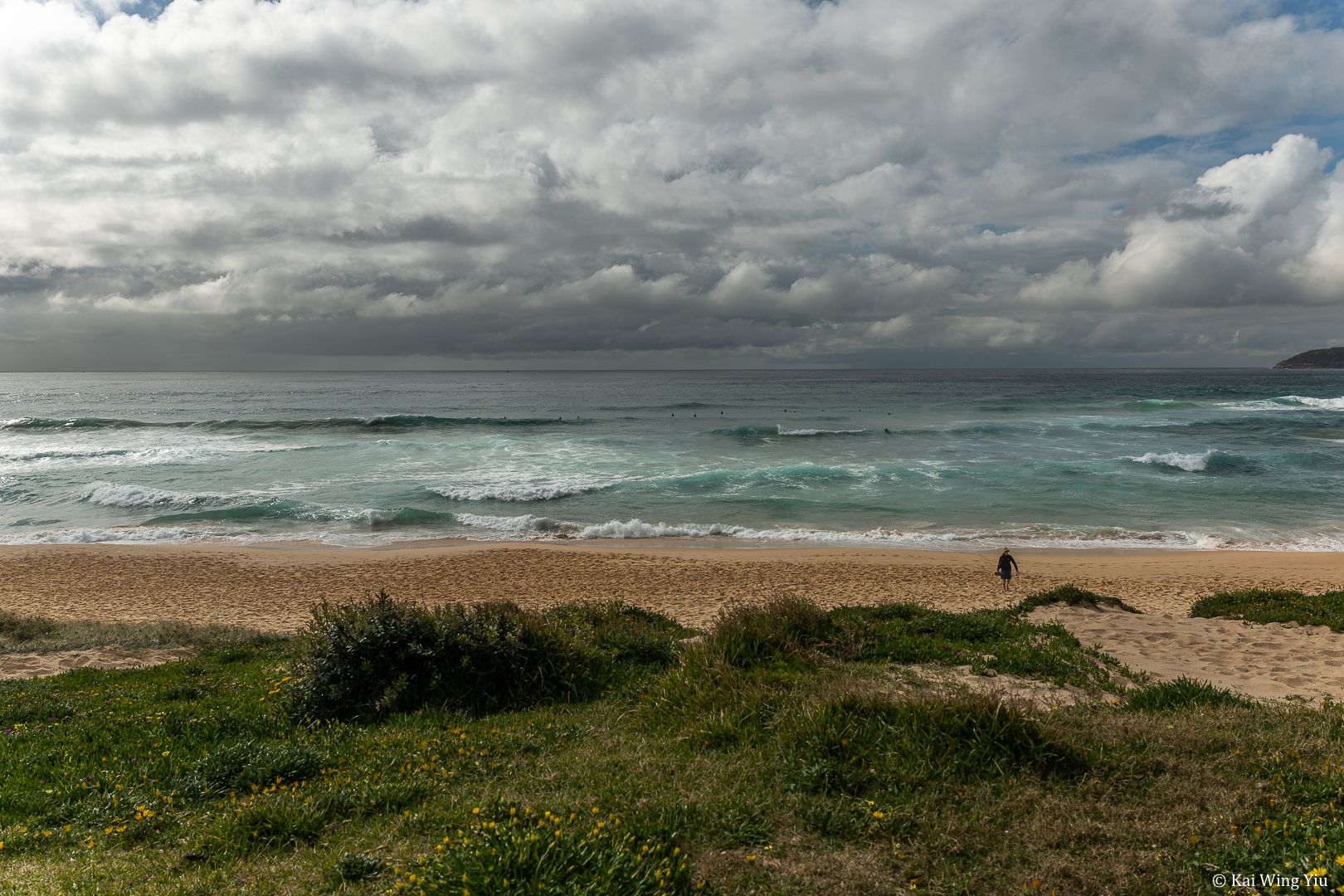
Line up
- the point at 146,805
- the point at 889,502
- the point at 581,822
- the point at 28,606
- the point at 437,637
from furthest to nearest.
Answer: the point at 889,502
the point at 28,606
the point at 437,637
the point at 146,805
the point at 581,822

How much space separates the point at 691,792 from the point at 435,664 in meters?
3.99

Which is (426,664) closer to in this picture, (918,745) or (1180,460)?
(918,745)

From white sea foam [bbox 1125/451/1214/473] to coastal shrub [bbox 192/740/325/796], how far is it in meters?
39.0

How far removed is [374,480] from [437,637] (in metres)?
27.5

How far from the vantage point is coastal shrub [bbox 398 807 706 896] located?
3.59 metres

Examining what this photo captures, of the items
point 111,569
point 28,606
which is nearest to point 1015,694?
point 28,606

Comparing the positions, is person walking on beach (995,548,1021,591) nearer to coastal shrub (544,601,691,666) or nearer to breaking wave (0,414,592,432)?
coastal shrub (544,601,691,666)

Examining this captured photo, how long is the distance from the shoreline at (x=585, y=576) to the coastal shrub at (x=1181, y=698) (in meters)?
7.77

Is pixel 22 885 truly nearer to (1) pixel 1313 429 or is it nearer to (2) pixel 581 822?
(2) pixel 581 822

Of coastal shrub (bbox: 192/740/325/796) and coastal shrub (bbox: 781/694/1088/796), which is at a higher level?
coastal shrub (bbox: 781/694/1088/796)

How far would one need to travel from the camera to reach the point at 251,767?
18.4ft

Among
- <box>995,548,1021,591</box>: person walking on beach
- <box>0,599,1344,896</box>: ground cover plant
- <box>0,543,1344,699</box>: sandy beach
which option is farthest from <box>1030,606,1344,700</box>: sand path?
<box>995,548,1021,591</box>: person walking on beach

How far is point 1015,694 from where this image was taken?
729 centimetres

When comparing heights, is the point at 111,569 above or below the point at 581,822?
below
